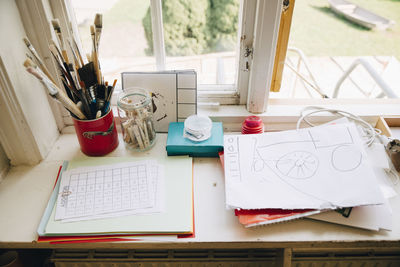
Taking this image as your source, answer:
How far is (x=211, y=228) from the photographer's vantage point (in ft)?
2.23

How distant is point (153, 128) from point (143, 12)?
385mm

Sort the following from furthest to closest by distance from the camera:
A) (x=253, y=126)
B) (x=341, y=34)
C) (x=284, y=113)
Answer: (x=341, y=34) < (x=284, y=113) < (x=253, y=126)

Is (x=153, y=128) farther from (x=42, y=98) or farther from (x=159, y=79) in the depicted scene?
(x=42, y=98)

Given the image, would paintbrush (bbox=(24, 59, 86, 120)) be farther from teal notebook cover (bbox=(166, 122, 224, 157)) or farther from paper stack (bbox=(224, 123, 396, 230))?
paper stack (bbox=(224, 123, 396, 230))

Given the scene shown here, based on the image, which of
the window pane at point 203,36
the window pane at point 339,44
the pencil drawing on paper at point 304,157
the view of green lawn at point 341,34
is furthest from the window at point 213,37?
the view of green lawn at point 341,34

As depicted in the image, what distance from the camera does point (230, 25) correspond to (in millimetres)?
1015

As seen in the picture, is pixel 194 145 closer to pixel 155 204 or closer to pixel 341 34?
pixel 155 204

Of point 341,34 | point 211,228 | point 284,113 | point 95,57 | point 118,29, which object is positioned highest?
point 95,57

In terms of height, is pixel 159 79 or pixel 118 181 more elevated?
pixel 159 79

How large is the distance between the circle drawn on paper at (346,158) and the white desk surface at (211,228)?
0.43 ft

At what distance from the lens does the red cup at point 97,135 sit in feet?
2.60

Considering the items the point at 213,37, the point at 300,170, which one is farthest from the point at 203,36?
the point at 300,170

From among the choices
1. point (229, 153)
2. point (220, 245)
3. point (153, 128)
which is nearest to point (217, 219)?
point (220, 245)

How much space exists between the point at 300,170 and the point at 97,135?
57 centimetres
